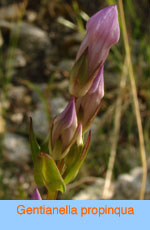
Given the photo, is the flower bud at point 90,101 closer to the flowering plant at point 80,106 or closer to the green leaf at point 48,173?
the flowering plant at point 80,106

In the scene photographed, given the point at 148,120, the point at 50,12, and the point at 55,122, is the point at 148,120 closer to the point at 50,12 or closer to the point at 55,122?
the point at 55,122

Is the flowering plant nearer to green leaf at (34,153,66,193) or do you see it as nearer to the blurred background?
green leaf at (34,153,66,193)

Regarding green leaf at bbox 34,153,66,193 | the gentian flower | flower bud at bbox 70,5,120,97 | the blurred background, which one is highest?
flower bud at bbox 70,5,120,97

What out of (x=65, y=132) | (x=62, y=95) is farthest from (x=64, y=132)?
(x=62, y=95)

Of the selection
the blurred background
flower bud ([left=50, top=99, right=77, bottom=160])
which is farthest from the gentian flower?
the blurred background

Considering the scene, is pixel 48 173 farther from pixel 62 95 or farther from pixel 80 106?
pixel 62 95
